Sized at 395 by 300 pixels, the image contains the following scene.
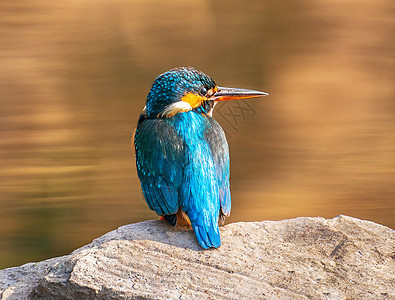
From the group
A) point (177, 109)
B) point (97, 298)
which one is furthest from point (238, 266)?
point (177, 109)

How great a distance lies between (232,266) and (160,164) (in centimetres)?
49

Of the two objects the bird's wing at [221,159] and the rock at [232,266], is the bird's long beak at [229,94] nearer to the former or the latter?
the bird's wing at [221,159]

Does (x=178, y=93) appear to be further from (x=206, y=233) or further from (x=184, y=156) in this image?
(x=206, y=233)

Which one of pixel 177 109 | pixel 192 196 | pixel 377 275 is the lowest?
pixel 377 275

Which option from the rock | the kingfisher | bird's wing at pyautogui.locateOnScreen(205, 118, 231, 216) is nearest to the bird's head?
the kingfisher

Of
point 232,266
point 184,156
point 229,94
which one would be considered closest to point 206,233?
point 232,266

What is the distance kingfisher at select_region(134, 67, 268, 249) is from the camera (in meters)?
2.10

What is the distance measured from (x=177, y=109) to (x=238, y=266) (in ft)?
2.21

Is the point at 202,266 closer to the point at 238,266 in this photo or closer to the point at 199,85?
the point at 238,266

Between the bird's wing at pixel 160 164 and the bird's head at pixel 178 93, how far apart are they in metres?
0.06

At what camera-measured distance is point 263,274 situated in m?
1.93

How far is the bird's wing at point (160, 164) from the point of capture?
2.13m

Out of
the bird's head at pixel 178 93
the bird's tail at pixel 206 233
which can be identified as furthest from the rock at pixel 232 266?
the bird's head at pixel 178 93

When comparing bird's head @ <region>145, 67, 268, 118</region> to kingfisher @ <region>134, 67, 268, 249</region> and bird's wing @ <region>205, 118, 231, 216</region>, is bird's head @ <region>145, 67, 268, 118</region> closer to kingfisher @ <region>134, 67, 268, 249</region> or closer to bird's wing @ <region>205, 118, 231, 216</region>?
kingfisher @ <region>134, 67, 268, 249</region>
